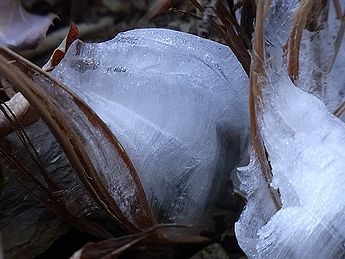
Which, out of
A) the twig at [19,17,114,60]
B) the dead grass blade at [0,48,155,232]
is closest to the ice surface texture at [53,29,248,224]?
the dead grass blade at [0,48,155,232]

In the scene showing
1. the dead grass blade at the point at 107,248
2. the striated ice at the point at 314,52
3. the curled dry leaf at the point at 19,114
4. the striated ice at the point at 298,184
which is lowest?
the dead grass blade at the point at 107,248

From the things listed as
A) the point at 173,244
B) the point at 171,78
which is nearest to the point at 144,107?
the point at 171,78

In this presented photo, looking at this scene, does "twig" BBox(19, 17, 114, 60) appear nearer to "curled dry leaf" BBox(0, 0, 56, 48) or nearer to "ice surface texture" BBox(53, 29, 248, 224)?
"curled dry leaf" BBox(0, 0, 56, 48)

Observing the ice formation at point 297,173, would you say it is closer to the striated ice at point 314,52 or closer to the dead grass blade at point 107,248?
the striated ice at point 314,52

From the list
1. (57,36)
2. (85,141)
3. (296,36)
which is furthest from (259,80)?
(57,36)

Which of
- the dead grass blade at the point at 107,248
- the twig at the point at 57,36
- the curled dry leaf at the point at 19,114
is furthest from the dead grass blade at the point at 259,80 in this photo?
the twig at the point at 57,36
